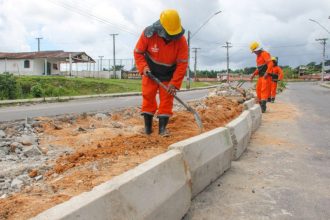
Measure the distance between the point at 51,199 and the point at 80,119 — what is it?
730 centimetres

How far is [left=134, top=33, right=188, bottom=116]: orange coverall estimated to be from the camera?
6691 mm

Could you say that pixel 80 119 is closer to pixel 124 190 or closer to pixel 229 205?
pixel 229 205

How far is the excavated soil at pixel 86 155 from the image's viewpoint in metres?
3.57

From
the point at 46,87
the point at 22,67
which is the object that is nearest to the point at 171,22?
the point at 46,87

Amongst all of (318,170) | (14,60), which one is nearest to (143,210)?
(318,170)

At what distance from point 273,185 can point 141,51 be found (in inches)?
113

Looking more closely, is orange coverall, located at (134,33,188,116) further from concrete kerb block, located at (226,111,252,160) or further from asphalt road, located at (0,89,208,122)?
asphalt road, located at (0,89,208,122)

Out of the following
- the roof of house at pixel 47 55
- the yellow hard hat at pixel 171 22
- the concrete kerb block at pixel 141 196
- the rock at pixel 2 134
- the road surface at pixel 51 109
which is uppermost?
the roof of house at pixel 47 55

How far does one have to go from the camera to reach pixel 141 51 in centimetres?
671

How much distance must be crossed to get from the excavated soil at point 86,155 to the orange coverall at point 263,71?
3.24 meters

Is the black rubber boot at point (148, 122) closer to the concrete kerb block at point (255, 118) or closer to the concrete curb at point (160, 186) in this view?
the concrete curb at point (160, 186)

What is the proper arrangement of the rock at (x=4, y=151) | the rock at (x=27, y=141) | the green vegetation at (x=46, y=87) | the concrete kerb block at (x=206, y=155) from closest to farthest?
the concrete kerb block at (x=206, y=155)
the rock at (x=4, y=151)
the rock at (x=27, y=141)
the green vegetation at (x=46, y=87)

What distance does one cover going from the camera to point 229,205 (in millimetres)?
4375

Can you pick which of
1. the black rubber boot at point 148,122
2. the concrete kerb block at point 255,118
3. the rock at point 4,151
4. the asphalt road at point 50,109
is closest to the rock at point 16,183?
the rock at point 4,151
